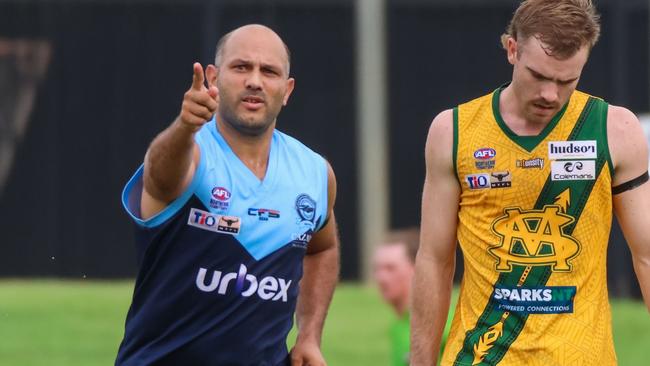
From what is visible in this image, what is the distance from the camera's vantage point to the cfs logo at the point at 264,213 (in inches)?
245

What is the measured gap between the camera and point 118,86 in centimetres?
1664

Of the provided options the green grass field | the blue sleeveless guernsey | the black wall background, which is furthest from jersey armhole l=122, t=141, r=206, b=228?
the black wall background

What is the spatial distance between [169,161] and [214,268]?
2.00ft

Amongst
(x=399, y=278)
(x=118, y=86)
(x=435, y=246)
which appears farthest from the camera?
(x=118, y=86)

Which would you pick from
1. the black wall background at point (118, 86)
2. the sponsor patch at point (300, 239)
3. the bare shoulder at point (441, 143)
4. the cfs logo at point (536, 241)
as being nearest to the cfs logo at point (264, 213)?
the sponsor patch at point (300, 239)

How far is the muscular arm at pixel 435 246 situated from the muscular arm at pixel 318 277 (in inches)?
26.3

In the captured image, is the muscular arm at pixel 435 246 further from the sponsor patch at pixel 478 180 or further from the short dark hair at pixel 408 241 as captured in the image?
the short dark hair at pixel 408 241

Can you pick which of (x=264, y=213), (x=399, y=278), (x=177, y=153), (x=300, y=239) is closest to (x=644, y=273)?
(x=300, y=239)

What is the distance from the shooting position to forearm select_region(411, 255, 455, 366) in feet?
20.0

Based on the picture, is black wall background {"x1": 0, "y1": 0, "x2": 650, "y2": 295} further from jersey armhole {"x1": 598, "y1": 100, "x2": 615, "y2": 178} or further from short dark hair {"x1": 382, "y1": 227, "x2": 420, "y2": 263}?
jersey armhole {"x1": 598, "y1": 100, "x2": 615, "y2": 178}

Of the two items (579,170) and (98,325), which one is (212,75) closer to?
(579,170)

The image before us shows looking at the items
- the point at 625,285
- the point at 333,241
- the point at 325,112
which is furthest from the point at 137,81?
the point at 333,241

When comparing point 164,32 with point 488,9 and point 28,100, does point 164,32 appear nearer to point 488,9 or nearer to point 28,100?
point 28,100

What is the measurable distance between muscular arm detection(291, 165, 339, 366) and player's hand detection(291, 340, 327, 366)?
0.07m
